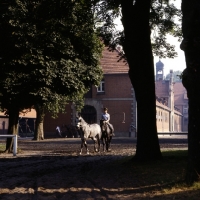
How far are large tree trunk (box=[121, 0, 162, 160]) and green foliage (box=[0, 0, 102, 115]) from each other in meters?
4.63

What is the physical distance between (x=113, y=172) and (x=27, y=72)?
1006cm

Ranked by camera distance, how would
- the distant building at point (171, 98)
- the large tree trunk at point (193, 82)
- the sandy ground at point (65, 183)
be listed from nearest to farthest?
the sandy ground at point (65, 183) → the large tree trunk at point (193, 82) → the distant building at point (171, 98)

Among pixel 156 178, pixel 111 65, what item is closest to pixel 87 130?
pixel 156 178

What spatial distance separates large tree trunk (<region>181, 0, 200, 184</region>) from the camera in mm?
10250

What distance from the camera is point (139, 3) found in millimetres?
16781

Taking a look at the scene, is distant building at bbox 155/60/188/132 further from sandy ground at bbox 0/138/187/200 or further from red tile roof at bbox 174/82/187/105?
sandy ground at bbox 0/138/187/200

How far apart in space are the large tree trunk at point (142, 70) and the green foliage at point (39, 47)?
463 centimetres

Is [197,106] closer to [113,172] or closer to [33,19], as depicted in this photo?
[113,172]

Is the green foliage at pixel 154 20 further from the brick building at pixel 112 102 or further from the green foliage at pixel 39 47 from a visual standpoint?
the brick building at pixel 112 102

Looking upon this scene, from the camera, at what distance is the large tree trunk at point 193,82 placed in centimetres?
1025

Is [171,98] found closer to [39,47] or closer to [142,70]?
[39,47]

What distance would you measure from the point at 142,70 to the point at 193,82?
21.1ft

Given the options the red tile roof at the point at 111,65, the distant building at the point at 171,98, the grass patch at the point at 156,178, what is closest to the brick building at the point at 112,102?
the red tile roof at the point at 111,65

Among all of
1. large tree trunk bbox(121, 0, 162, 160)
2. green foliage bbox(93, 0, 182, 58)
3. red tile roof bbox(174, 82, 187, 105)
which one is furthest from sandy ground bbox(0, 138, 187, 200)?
red tile roof bbox(174, 82, 187, 105)
